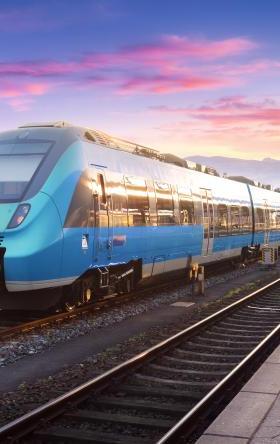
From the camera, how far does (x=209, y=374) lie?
8.37m

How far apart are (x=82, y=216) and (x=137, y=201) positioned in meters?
3.23

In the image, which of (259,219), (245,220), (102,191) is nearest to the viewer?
(102,191)

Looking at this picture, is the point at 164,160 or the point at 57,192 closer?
the point at 57,192

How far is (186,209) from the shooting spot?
1894 centimetres

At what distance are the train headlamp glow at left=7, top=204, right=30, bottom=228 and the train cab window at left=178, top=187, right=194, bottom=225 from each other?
7.78 meters

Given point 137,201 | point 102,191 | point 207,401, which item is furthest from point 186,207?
point 207,401

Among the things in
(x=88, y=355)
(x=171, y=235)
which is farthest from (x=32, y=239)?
(x=171, y=235)

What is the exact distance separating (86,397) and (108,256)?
657cm

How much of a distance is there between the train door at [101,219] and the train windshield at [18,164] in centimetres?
128

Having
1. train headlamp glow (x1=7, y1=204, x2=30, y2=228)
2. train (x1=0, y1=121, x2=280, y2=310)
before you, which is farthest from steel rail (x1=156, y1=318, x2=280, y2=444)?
train headlamp glow (x1=7, y1=204, x2=30, y2=228)

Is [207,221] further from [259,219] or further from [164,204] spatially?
[259,219]

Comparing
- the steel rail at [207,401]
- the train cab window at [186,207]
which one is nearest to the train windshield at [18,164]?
the steel rail at [207,401]

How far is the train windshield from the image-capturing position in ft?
37.9

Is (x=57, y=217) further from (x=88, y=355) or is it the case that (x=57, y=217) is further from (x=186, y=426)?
(x=186, y=426)
